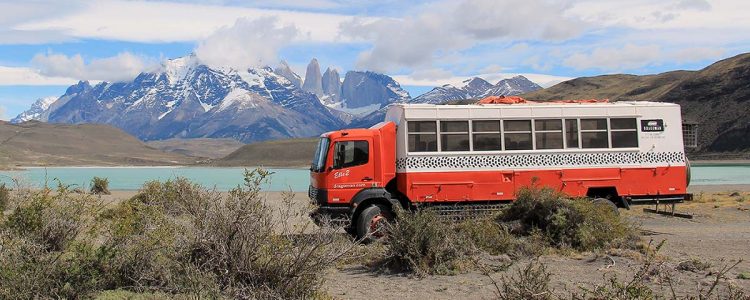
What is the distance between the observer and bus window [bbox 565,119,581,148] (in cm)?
1608

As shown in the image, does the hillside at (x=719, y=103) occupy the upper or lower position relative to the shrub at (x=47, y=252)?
upper

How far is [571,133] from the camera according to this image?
16109 millimetres

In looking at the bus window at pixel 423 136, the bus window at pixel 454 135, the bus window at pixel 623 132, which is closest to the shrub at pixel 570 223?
the bus window at pixel 454 135

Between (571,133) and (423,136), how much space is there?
145 inches

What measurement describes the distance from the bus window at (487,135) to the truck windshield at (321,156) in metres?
3.56

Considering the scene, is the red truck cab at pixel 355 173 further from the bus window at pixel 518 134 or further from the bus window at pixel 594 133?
the bus window at pixel 594 133

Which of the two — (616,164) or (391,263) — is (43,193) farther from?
(616,164)

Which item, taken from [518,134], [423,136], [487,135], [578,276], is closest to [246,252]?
[578,276]

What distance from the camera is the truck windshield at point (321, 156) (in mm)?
15478

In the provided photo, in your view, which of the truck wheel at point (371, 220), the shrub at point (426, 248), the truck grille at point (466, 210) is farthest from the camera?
Result: the truck grille at point (466, 210)

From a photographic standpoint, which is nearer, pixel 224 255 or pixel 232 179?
pixel 224 255

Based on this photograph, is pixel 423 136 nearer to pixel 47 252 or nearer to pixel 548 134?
pixel 548 134

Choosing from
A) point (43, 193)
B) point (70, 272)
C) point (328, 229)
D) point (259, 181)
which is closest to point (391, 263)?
point (328, 229)

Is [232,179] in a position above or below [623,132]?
below
